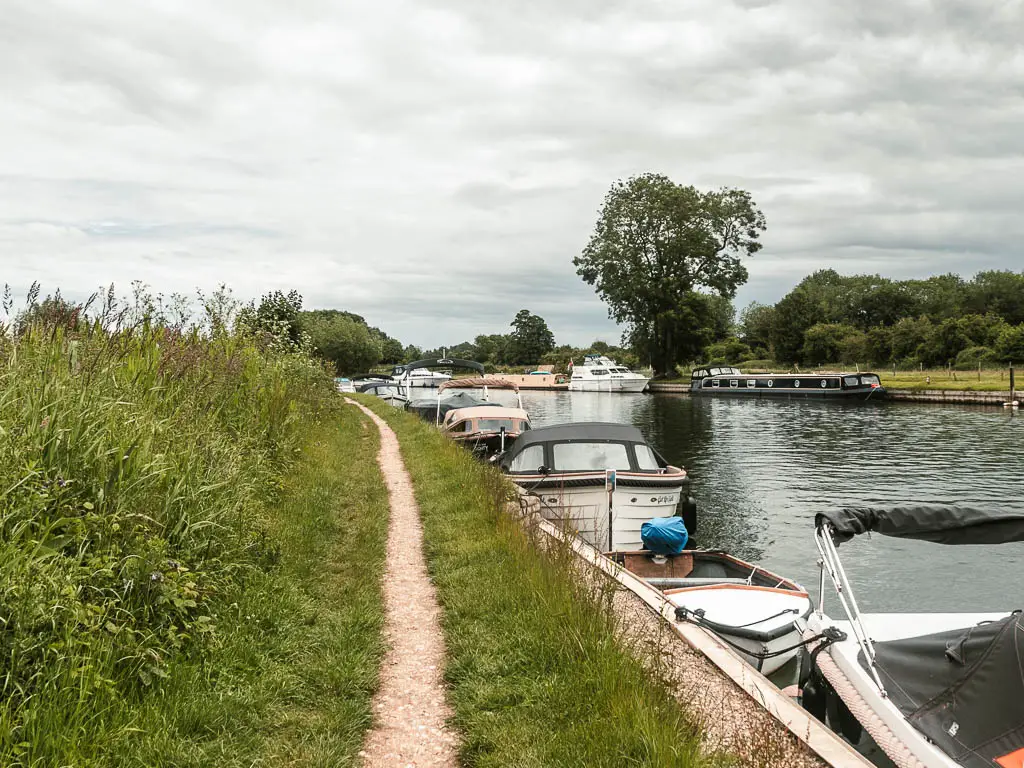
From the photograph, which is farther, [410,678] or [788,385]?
[788,385]

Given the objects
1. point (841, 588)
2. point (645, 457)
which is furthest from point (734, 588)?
point (645, 457)

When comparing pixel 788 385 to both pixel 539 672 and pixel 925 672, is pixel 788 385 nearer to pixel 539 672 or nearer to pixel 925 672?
pixel 925 672

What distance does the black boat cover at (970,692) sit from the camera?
519 cm

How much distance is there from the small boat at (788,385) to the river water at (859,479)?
12.2ft

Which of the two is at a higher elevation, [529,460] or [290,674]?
[529,460]

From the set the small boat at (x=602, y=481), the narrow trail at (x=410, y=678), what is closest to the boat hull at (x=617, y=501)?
the small boat at (x=602, y=481)

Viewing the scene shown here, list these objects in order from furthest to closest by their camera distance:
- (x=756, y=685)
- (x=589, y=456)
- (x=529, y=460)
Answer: (x=529, y=460) → (x=589, y=456) → (x=756, y=685)

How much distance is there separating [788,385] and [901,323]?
24638mm

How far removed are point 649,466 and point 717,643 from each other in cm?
805

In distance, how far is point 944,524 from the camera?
6773 mm

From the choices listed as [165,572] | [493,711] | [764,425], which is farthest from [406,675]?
[764,425]

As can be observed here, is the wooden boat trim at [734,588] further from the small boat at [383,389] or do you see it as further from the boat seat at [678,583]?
the small boat at [383,389]

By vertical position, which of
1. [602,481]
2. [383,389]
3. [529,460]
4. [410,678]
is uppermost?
[383,389]

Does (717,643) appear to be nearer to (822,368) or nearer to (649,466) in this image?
(649,466)
